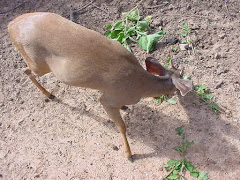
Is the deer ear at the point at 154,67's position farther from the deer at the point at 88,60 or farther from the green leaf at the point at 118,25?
the green leaf at the point at 118,25

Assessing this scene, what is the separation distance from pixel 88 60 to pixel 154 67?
0.99m

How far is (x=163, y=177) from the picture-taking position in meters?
2.92

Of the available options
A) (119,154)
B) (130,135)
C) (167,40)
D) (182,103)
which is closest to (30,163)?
(119,154)

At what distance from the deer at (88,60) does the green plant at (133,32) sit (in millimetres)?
1400

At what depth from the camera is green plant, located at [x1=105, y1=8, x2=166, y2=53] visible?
13.3 feet

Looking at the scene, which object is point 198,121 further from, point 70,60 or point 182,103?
point 70,60

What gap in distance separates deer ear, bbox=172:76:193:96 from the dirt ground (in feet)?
2.75

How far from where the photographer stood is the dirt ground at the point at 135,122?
3070 millimetres

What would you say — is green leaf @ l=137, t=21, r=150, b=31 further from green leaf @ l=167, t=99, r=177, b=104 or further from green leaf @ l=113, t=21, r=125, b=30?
green leaf @ l=167, t=99, r=177, b=104

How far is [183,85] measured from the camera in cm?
265

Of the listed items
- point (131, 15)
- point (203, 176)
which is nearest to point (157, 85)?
point (203, 176)

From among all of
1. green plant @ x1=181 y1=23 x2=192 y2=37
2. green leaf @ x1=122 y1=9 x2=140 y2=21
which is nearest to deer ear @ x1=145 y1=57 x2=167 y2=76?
green plant @ x1=181 y1=23 x2=192 y2=37

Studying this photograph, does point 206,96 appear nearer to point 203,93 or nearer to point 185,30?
point 203,93

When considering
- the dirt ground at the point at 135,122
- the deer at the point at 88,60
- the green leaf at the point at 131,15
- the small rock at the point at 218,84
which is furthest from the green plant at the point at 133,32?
the deer at the point at 88,60
